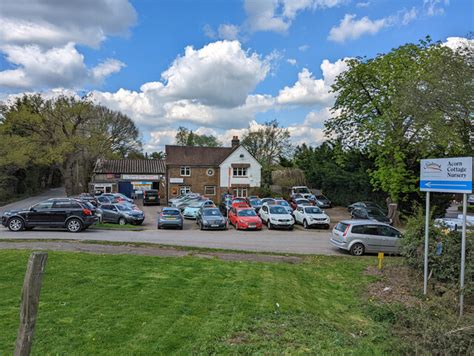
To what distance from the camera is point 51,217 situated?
18703mm

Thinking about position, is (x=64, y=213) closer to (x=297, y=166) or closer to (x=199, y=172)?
(x=199, y=172)

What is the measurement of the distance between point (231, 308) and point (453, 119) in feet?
53.1

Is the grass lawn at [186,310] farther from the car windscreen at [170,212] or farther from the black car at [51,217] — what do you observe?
the car windscreen at [170,212]

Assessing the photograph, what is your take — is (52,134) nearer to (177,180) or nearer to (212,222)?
(177,180)

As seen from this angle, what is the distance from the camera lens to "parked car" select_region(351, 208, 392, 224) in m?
26.9

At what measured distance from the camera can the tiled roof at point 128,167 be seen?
179 feet

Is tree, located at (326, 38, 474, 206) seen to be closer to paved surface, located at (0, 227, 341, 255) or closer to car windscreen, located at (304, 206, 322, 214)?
car windscreen, located at (304, 206, 322, 214)

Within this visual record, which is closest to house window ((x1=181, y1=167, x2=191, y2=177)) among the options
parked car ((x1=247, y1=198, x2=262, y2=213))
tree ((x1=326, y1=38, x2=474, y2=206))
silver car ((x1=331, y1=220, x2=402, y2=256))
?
parked car ((x1=247, y1=198, x2=262, y2=213))

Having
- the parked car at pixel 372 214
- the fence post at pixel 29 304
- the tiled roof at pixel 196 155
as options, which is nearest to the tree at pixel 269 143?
the tiled roof at pixel 196 155

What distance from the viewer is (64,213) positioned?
18.8 m

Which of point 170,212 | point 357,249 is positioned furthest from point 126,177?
point 357,249

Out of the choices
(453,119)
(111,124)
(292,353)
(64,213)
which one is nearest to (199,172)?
(111,124)

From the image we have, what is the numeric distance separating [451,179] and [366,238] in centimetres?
811

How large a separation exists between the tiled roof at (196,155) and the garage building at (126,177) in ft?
14.8
